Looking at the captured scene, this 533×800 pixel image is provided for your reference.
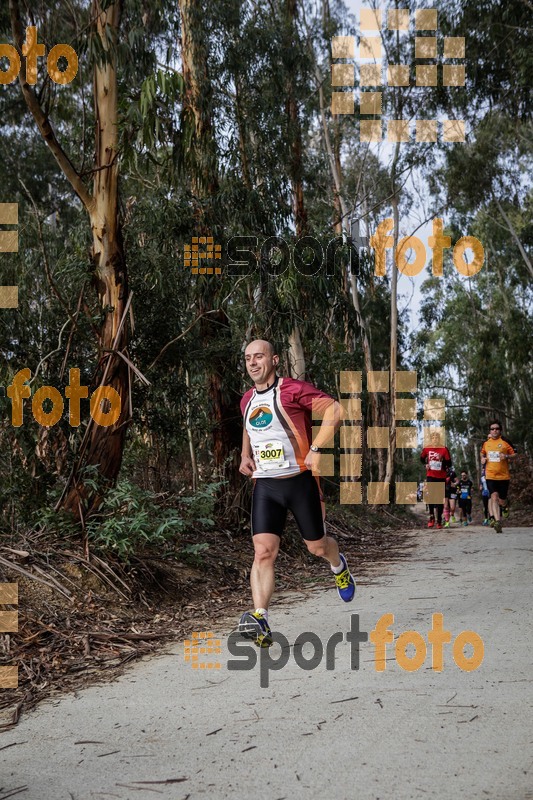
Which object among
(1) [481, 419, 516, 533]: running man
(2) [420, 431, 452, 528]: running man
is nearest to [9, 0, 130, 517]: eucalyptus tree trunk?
(1) [481, 419, 516, 533]: running man

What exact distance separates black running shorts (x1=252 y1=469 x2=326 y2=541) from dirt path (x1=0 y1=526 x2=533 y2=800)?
0.79m

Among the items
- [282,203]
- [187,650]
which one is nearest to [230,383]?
[282,203]

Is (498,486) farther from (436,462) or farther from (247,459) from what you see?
(247,459)

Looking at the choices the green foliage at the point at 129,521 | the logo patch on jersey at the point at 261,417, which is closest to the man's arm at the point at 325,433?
the logo patch on jersey at the point at 261,417

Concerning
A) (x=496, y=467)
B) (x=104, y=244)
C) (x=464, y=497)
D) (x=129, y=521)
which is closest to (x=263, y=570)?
(x=129, y=521)

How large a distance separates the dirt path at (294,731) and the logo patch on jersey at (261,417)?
4.76 feet

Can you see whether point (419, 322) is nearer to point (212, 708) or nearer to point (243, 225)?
point (243, 225)

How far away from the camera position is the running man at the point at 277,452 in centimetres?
562

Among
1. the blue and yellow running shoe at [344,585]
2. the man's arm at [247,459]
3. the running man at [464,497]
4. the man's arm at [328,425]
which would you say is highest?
the man's arm at [328,425]

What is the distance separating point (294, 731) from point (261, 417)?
2269 mm

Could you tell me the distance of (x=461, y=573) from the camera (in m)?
8.90

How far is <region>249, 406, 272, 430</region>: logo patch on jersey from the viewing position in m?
5.66

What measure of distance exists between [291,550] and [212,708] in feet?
20.5

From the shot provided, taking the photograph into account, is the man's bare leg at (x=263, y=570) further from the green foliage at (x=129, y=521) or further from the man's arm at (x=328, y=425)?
the green foliage at (x=129, y=521)
